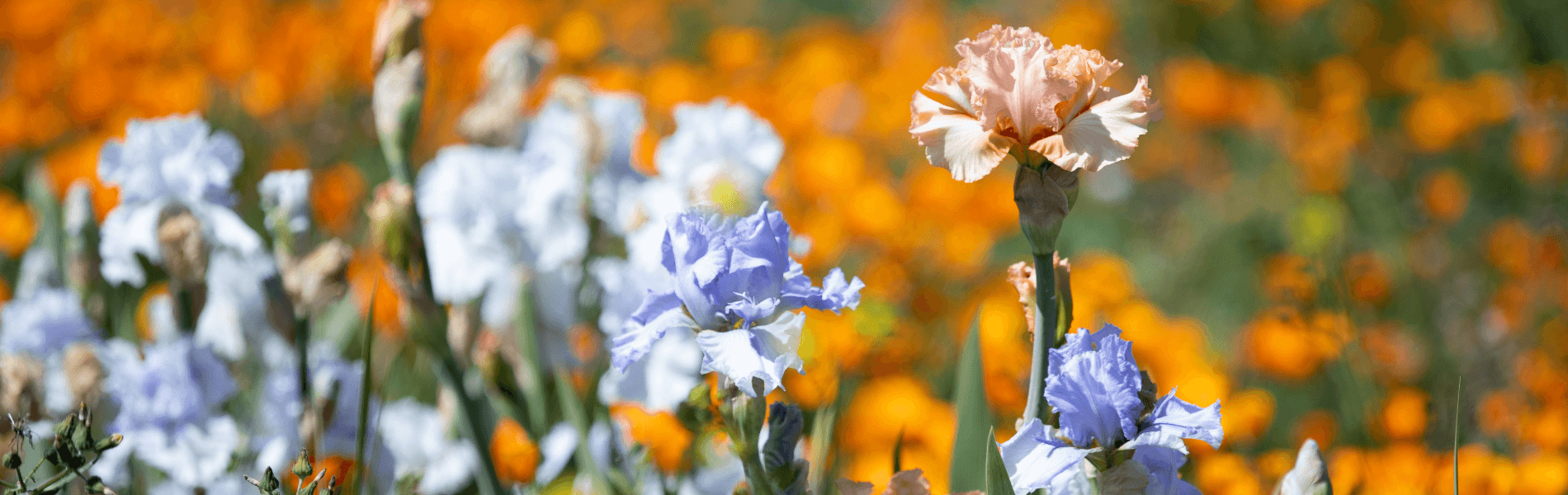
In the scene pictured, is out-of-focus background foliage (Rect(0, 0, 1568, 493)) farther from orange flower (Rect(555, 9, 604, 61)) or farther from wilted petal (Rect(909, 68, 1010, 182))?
wilted petal (Rect(909, 68, 1010, 182))

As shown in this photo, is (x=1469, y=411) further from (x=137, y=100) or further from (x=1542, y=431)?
(x=137, y=100)

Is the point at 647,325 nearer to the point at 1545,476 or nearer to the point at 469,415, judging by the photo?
the point at 469,415

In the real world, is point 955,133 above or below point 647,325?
above

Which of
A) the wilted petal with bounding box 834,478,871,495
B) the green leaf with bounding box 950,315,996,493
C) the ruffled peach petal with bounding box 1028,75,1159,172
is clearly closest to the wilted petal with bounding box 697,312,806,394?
the wilted petal with bounding box 834,478,871,495

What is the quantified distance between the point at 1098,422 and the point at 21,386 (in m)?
1.16

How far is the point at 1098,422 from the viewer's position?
0.68 metres

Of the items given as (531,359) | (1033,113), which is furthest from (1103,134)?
(531,359)

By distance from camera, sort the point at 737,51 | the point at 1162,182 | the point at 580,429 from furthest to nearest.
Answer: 1. the point at 1162,182
2. the point at 737,51
3. the point at 580,429

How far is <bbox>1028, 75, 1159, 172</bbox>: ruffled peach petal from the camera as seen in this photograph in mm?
636

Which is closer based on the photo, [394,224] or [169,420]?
[394,224]

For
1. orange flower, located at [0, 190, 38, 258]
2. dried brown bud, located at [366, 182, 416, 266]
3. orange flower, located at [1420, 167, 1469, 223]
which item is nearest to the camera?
dried brown bud, located at [366, 182, 416, 266]

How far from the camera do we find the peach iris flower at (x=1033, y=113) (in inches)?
25.7

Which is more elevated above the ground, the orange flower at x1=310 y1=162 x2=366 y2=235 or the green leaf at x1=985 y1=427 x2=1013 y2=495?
the green leaf at x1=985 y1=427 x2=1013 y2=495

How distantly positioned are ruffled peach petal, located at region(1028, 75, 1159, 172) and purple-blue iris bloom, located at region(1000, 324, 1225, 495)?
123 millimetres
